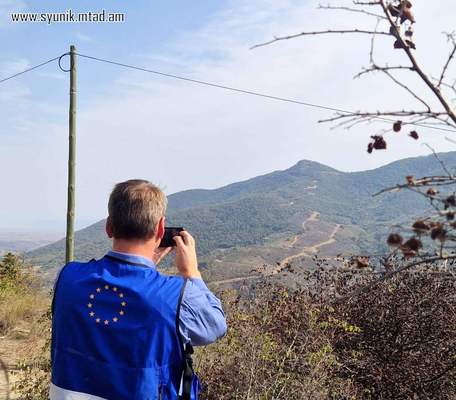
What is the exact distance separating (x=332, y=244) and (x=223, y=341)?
9221 cm

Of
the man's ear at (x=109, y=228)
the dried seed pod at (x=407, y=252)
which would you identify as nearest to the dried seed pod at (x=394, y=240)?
the dried seed pod at (x=407, y=252)

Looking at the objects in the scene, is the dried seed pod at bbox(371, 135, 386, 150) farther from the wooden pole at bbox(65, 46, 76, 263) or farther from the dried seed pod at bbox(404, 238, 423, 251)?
the wooden pole at bbox(65, 46, 76, 263)

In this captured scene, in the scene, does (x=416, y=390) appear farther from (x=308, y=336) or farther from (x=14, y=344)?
(x=14, y=344)

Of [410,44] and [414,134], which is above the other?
[410,44]

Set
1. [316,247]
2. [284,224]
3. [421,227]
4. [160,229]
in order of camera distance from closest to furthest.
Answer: [421,227]
[160,229]
[316,247]
[284,224]

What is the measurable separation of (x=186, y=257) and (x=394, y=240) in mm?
828

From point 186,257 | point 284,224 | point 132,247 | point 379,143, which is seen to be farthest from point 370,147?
point 284,224

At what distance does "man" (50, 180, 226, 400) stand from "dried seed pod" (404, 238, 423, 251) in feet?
2.51

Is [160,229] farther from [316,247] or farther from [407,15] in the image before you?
[316,247]

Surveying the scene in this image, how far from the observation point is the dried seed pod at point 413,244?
138 centimetres

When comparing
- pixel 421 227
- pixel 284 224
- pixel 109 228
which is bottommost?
pixel 284 224

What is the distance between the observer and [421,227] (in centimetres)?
136

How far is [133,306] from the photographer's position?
175 centimetres

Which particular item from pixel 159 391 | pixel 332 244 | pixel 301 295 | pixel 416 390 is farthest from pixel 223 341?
pixel 332 244
